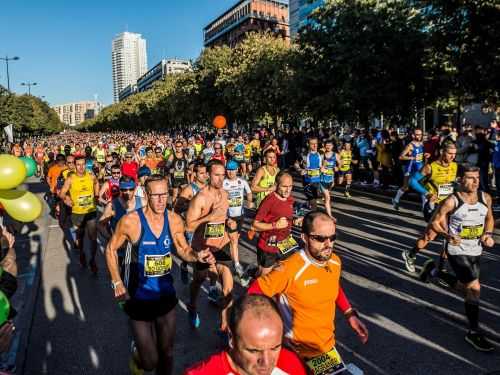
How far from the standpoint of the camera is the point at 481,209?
4707mm

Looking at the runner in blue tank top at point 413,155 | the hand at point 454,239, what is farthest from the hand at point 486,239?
the runner in blue tank top at point 413,155

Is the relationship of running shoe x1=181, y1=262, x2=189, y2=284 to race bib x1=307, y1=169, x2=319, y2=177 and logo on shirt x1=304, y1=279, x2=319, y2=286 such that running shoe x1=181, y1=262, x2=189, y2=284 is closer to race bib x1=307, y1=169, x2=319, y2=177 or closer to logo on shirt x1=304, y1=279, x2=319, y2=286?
logo on shirt x1=304, y1=279, x2=319, y2=286

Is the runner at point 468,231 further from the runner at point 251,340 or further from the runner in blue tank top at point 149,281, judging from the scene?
the runner at point 251,340

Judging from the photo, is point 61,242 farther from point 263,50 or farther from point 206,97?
point 206,97

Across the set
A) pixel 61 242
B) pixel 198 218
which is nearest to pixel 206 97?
pixel 61 242

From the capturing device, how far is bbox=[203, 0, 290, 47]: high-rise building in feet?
351

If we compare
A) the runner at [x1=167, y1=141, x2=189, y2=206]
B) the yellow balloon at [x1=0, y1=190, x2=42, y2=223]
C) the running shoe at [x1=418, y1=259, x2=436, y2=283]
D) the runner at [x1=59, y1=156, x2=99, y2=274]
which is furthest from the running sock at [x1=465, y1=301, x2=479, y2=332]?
the runner at [x1=167, y1=141, x2=189, y2=206]

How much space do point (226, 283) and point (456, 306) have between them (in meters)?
2.71

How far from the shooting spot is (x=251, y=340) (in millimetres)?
1761

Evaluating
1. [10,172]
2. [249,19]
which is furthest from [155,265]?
[249,19]

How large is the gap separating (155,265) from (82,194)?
4.30 m

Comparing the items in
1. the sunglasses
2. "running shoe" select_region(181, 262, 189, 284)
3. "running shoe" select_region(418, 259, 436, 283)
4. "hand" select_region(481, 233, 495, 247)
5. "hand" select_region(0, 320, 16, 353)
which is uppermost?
the sunglasses

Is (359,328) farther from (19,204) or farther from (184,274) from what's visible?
(184,274)

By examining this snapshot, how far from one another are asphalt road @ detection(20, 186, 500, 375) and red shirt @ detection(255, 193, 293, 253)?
3.50 ft
